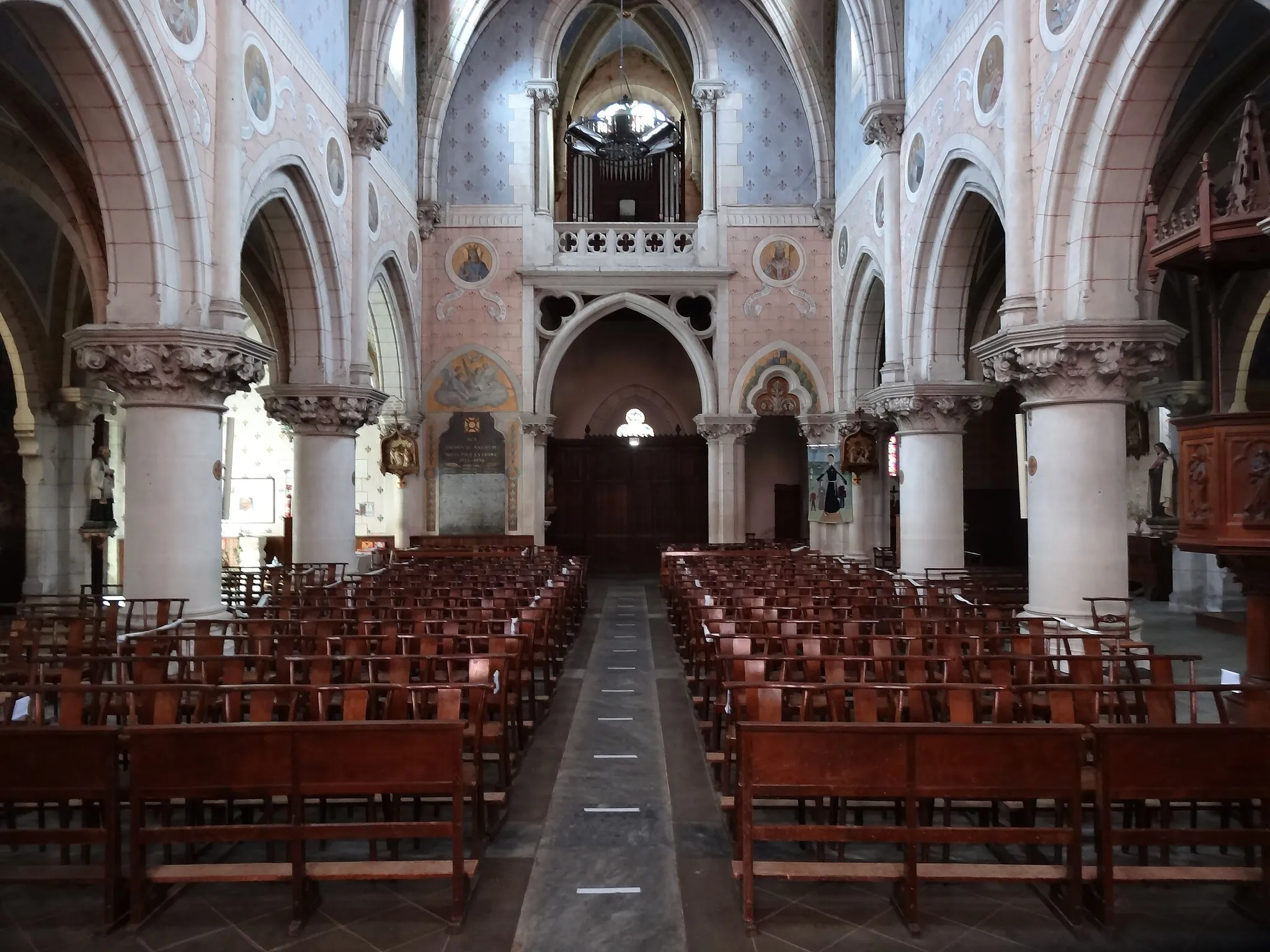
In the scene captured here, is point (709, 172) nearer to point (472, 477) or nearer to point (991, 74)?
point (472, 477)

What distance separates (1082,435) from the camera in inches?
373

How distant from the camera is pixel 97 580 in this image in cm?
1605

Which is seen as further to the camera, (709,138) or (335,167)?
(709,138)

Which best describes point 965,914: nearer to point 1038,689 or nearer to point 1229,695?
point 1038,689

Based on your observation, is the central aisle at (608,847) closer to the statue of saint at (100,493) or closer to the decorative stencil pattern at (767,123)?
the statue of saint at (100,493)

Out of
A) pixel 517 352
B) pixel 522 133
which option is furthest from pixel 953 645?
pixel 522 133

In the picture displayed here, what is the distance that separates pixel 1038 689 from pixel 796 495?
2173 centimetres

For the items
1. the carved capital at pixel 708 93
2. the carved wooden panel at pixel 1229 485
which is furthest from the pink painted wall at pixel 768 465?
the carved wooden panel at pixel 1229 485

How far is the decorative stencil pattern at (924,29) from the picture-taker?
13227 mm

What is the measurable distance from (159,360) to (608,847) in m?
7.32

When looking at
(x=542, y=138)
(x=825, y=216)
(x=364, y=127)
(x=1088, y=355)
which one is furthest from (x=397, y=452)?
(x=1088, y=355)

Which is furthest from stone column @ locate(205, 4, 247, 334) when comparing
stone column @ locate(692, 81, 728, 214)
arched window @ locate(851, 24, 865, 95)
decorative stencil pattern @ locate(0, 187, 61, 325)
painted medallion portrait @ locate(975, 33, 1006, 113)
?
stone column @ locate(692, 81, 728, 214)

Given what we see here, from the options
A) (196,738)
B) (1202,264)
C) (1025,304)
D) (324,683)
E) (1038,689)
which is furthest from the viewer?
(1025,304)

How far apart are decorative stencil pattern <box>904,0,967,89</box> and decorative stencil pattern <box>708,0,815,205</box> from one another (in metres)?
6.68
